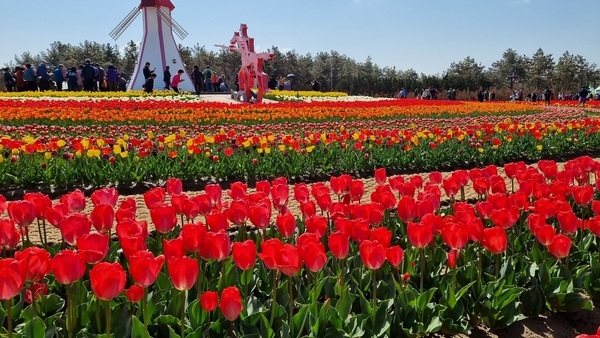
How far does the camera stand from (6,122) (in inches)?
462

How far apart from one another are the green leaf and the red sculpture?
19.8 m

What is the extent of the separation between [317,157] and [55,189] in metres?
3.38

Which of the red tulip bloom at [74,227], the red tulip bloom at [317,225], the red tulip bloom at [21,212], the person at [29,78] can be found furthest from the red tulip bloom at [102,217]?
the person at [29,78]

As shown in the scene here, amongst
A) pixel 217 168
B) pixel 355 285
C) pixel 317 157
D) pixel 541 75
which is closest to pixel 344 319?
pixel 355 285

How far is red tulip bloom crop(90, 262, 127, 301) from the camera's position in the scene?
1.70 meters

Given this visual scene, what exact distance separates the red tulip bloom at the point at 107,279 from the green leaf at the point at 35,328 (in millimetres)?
376

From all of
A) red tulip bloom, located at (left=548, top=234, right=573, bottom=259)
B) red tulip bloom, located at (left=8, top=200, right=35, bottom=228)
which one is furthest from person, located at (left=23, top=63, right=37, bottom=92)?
red tulip bloom, located at (left=548, top=234, right=573, bottom=259)

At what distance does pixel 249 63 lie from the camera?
73.2ft

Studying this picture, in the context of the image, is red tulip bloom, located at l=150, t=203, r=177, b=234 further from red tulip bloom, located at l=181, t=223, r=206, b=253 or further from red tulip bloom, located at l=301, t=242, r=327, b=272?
red tulip bloom, located at l=301, t=242, r=327, b=272

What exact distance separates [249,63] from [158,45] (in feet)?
42.4

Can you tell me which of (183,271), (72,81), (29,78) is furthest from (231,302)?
(29,78)

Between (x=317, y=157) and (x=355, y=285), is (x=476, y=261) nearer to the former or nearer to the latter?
(x=355, y=285)

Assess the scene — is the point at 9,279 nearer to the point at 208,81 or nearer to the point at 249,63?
the point at 249,63

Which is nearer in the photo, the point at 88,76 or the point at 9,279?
the point at 9,279
